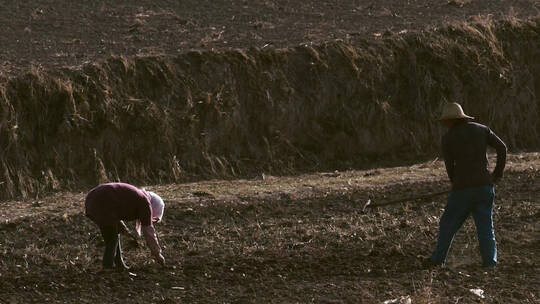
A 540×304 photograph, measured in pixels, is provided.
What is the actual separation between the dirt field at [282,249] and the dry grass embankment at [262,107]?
1.54 metres

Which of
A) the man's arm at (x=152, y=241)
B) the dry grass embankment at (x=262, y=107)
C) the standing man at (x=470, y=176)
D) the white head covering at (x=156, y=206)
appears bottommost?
the dry grass embankment at (x=262, y=107)

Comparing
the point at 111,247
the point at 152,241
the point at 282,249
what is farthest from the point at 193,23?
the point at 152,241

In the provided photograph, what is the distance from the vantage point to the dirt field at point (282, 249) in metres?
10.1

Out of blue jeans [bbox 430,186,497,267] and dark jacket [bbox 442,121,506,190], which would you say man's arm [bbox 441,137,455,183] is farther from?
blue jeans [bbox 430,186,497,267]

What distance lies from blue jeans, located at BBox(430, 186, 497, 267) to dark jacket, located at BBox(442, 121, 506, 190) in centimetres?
8

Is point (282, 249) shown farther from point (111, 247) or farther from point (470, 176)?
point (470, 176)

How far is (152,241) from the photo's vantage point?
10953mm

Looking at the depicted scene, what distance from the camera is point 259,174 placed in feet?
63.5

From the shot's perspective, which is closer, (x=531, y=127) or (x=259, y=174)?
(x=259, y=174)

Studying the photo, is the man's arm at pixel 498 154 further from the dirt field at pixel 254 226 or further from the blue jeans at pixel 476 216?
the dirt field at pixel 254 226

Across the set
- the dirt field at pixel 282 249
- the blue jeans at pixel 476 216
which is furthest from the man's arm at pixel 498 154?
the dirt field at pixel 282 249

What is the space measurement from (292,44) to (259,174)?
12.4ft

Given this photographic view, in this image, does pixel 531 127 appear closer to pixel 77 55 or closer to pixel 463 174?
pixel 77 55

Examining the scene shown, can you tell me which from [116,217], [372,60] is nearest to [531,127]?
[372,60]
